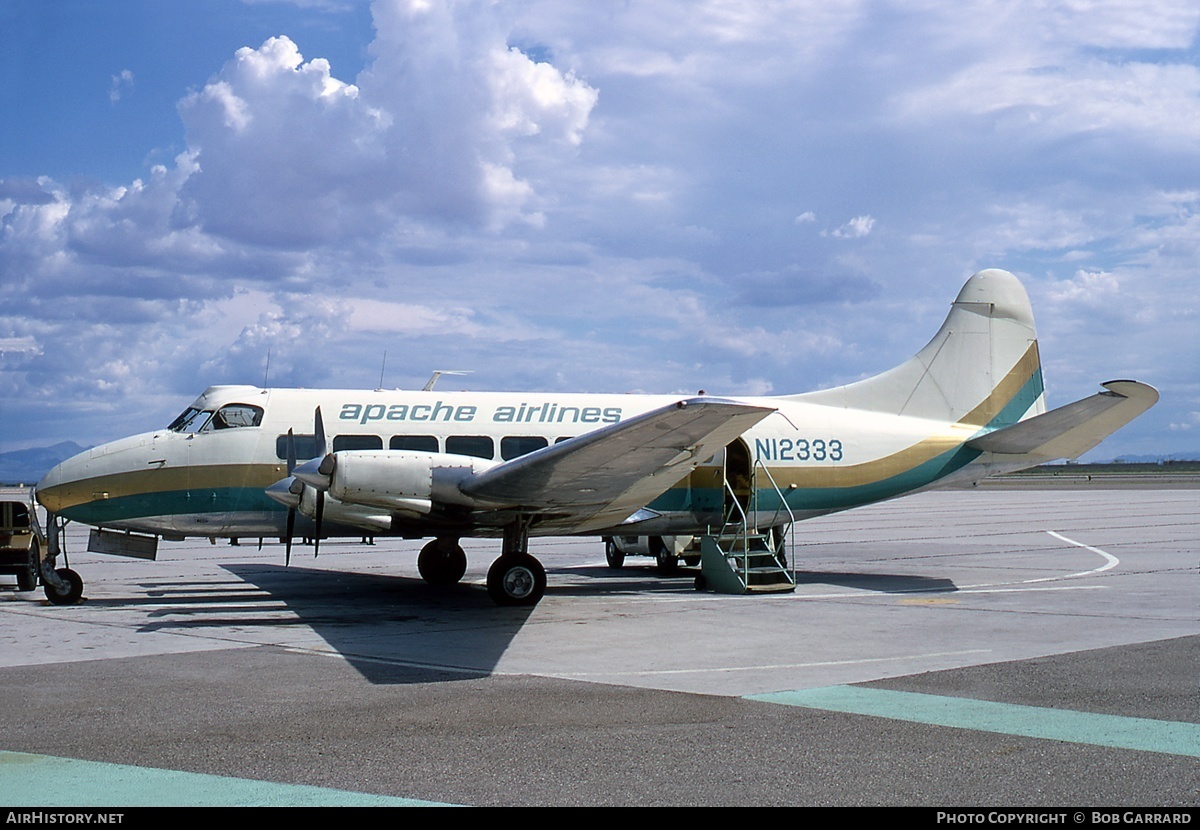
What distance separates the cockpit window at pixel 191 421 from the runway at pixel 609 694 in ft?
8.70

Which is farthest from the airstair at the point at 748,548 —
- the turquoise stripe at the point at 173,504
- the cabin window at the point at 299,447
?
the turquoise stripe at the point at 173,504

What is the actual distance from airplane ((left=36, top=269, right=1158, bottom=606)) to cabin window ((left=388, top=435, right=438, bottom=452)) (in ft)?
0.12

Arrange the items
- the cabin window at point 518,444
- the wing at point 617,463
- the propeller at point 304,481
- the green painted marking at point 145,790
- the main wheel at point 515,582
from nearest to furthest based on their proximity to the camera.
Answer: the green painted marking at point 145,790
the wing at point 617,463
the propeller at point 304,481
the main wheel at point 515,582
the cabin window at point 518,444

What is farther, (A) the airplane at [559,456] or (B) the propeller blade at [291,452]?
(B) the propeller blade at [291,452]

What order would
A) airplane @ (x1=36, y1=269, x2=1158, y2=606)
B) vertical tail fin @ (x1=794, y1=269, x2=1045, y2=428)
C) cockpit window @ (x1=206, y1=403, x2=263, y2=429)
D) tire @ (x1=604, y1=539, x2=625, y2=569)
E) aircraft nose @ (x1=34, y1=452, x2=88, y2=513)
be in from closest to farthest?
airplane @ (x1=36, y1=269, x2=1158, y2=606), aircraft nose @ (x1=34, y1=452, x2=88, y2=513), cockpit window @ (x1=206, y1=403, x2=263, y2=429), vertical tail fin @ (x1=794, y1=269, x2=1045, y2=428), tire @ (x1=604, y1=539, x2=625, y2=569)

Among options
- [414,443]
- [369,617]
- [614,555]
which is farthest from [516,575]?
[614,555]

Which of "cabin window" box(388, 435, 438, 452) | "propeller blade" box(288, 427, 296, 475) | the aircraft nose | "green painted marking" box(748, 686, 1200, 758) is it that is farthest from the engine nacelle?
"green painted marking" box(748, 686, 1200, 758)

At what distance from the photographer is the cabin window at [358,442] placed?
17.2 metres

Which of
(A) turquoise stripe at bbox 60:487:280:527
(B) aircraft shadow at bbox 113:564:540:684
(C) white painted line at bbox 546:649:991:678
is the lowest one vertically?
(B) aircraft shadow at bbox 113:564:540:684

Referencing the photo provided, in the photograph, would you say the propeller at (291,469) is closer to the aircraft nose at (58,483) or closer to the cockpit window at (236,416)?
the cockpit window at (236,416)

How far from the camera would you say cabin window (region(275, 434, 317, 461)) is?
17.0 metres

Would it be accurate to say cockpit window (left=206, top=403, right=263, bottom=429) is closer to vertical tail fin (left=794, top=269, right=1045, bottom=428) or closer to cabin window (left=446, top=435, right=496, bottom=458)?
cabin window (left=446, top=435, right=496, bottom=458)

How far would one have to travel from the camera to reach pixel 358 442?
17.3 meters

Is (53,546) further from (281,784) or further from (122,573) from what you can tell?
(281,784)
